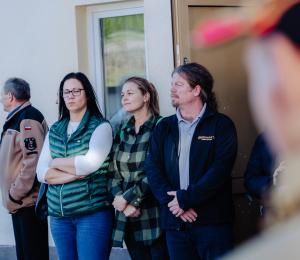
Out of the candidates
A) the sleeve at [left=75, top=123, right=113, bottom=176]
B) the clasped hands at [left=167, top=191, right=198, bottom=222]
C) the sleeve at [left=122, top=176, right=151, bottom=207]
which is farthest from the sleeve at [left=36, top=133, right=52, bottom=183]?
the clasped hands at [left=167, top=191, right=198, bottom=222]

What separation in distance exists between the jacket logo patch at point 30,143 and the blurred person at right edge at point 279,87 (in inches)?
73.8

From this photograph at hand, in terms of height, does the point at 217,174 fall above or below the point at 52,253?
above

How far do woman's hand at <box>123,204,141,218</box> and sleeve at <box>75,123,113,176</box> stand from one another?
0.38 m

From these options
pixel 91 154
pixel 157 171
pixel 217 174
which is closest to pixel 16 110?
pixel 91 154

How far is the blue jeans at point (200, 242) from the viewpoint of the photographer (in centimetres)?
237

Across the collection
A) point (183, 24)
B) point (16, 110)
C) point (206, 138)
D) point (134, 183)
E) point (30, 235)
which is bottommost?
point (30, 235)

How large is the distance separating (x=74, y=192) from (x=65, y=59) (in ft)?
7.46

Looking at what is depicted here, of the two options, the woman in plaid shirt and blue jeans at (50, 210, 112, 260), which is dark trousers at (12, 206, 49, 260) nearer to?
blue jeans at (50, 210, 112, 260)

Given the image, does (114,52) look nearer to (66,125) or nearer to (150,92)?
(150,92)

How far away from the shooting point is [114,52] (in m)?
4.72

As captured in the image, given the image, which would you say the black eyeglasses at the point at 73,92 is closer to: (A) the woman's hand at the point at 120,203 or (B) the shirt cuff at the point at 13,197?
(A) the woman's hand at the point at 120,203

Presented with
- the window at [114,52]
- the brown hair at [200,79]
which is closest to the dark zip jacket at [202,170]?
the brown hair at [200,79]

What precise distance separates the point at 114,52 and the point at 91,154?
2300 millimetres

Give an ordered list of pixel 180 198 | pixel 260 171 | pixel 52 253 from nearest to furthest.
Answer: pixel 180 198 < pixel 260 171 < pixel 52 253
